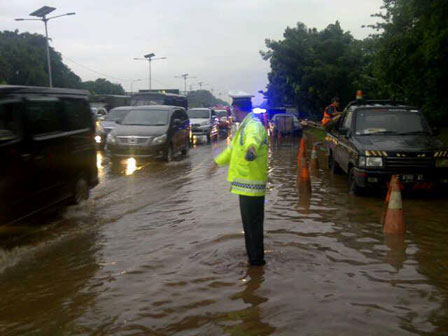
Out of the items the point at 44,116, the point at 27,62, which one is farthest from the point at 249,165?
the point at 27,62

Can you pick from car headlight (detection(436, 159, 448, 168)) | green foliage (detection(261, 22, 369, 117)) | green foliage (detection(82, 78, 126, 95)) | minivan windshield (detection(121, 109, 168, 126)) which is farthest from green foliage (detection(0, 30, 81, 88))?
car headlight (detection(436, 159, 448, 168))

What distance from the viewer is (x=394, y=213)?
708 centimetres

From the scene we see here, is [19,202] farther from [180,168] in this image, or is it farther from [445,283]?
[180,168]

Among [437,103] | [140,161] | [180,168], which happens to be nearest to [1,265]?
[180,168]

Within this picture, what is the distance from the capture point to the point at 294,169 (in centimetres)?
1454

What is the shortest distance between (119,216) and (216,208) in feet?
5.54

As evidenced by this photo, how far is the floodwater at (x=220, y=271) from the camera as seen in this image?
170 inches

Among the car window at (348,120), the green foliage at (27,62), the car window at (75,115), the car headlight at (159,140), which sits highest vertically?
the green foliage at (27,62)

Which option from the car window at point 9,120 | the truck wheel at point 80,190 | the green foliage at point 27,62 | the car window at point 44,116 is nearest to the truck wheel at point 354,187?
the truck wheel at point 80,190

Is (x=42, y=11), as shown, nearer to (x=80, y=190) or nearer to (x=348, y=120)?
(x=348, y=120)

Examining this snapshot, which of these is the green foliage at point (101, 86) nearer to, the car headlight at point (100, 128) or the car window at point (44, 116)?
the car headlight at point (100, 128)

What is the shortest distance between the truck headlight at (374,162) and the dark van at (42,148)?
16.8ft

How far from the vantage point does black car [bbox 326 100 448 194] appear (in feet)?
30.2

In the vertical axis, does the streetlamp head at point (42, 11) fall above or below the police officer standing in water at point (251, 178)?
above
